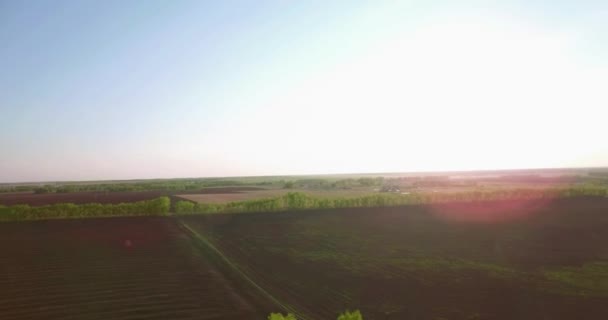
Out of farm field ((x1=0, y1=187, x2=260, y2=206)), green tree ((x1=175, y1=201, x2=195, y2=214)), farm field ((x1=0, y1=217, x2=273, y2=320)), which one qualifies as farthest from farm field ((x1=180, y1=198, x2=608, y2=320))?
farm field ((x1=0, y1=187, x2=260, y2=206))

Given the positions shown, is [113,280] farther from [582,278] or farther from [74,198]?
[74,198]

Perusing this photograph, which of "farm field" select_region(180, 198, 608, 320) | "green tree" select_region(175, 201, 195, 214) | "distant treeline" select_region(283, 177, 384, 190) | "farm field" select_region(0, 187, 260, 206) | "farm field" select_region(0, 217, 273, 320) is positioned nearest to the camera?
"farm field" select_region(0, 217, 273, 320)

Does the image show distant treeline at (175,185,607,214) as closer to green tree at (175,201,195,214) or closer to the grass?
green tree at (175,201,195,214)

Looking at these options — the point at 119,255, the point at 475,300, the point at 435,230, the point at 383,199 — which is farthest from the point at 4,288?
the point at 383,199

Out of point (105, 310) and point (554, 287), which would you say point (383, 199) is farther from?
point (105, 310)

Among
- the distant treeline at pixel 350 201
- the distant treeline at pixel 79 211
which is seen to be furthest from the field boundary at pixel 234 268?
the distant treeline at pixel 350 201

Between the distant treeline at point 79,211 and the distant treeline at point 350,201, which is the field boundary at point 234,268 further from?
the distant treeline at point 350,201

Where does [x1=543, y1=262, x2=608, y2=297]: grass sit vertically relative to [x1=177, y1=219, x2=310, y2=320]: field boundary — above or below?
below
